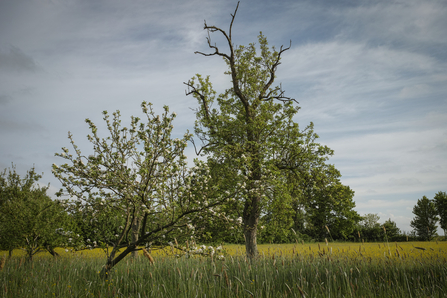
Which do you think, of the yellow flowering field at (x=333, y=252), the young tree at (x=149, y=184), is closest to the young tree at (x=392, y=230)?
the yellow flowering field at (x=333, y=252)

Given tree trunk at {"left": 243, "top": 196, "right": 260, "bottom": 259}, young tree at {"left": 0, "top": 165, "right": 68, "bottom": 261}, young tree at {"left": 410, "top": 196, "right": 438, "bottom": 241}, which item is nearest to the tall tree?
tree trunk at {"left": 243, "top": 196, "right": 260, "bottom": 259}

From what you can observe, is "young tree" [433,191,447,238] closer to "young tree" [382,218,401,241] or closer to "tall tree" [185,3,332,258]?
"young tree" [382,218,401,241]

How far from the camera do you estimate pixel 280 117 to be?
1609cm

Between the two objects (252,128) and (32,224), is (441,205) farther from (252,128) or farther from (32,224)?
(32,224)

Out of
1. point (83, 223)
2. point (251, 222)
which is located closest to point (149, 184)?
point (83, 223)

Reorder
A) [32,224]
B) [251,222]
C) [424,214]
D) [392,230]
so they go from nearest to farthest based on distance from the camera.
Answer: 1. [32,224]
2. [251,222]
3. [392,230]
4. [424,214]

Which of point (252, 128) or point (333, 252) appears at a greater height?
point (252, 128)

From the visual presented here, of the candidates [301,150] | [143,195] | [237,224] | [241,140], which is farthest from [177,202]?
[301,150]

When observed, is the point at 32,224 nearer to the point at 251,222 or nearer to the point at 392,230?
the point at 251,222

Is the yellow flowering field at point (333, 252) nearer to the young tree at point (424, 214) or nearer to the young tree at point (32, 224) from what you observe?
the young tree at point (32, 224)

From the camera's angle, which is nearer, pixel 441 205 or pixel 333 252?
pixel 333 252

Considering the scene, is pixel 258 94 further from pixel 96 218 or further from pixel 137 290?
pixel 137 290

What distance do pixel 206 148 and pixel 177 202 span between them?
9.69 m

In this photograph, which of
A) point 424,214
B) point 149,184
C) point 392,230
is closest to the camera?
point 149,184
